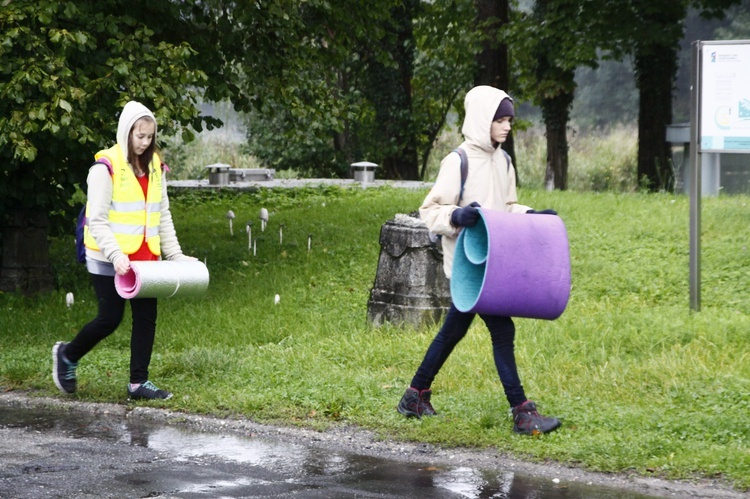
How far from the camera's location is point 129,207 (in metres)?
7.53

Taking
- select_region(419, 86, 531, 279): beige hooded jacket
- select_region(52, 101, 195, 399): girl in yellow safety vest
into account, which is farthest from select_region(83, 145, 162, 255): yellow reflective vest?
select_region(419, 86, 531, 279): beige hooded jacket

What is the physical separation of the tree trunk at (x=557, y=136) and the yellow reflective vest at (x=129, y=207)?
1998cm

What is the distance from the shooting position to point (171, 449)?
6.56m

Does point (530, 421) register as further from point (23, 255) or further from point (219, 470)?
point (23, 255)

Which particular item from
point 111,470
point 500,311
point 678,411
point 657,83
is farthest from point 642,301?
point 657,83

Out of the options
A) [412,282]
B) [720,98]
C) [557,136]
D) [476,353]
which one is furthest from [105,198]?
[557,136]

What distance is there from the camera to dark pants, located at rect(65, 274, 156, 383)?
7.65m

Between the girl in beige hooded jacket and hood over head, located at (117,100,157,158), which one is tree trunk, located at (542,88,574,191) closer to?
hood over head, located at (117,100,157,158)

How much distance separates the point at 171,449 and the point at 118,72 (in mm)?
4978

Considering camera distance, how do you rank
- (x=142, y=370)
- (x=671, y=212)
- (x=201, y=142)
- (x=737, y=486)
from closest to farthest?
(x=737, y=486) < (x=142, y=370) < (x=671, y=212) < (x=201, y=142)

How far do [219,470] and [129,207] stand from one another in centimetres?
221

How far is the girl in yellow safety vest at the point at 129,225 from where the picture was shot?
7430mm

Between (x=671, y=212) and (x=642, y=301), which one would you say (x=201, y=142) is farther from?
(x=642, y=301)

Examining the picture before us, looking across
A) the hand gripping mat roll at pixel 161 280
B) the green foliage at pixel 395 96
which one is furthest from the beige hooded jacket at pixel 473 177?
the green foliage at pixel 395 96
